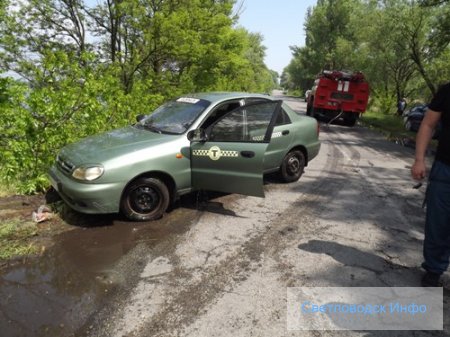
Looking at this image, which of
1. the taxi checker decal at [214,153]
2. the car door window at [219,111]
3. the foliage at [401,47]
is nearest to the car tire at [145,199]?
the taxi checker decal at [214,153]

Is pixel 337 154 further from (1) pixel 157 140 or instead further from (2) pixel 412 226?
(1) pixel 157 140

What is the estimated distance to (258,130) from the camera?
16.4 feet

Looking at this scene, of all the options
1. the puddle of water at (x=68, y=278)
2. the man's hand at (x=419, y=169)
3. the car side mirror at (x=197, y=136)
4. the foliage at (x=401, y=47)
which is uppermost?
the foliage at (x=401, y=47)

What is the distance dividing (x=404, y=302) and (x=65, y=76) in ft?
20.0

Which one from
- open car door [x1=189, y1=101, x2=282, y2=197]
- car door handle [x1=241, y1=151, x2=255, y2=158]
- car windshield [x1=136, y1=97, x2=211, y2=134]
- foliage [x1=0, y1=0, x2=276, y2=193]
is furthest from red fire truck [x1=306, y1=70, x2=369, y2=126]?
car door handle [x1=241, y1=151, x2=255, y2=158]

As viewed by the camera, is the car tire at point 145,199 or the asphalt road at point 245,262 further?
the car tire at point 145,199

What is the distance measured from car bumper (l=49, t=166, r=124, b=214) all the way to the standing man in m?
3.33

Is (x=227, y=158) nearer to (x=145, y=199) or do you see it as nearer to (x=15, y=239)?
(x=145, y=199)

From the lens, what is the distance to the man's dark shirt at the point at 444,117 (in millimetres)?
2953

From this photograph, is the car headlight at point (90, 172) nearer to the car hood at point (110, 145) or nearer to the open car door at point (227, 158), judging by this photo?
the car hood at point (110, 145)

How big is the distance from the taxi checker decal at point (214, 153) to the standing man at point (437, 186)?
2.25 m

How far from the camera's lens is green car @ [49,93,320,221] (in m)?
4.10

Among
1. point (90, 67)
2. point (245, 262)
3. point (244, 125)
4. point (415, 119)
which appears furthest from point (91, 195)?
point (415, 119)

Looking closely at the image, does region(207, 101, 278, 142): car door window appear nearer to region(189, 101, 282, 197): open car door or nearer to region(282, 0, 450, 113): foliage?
region(189, 101, 282, 197): open car door
